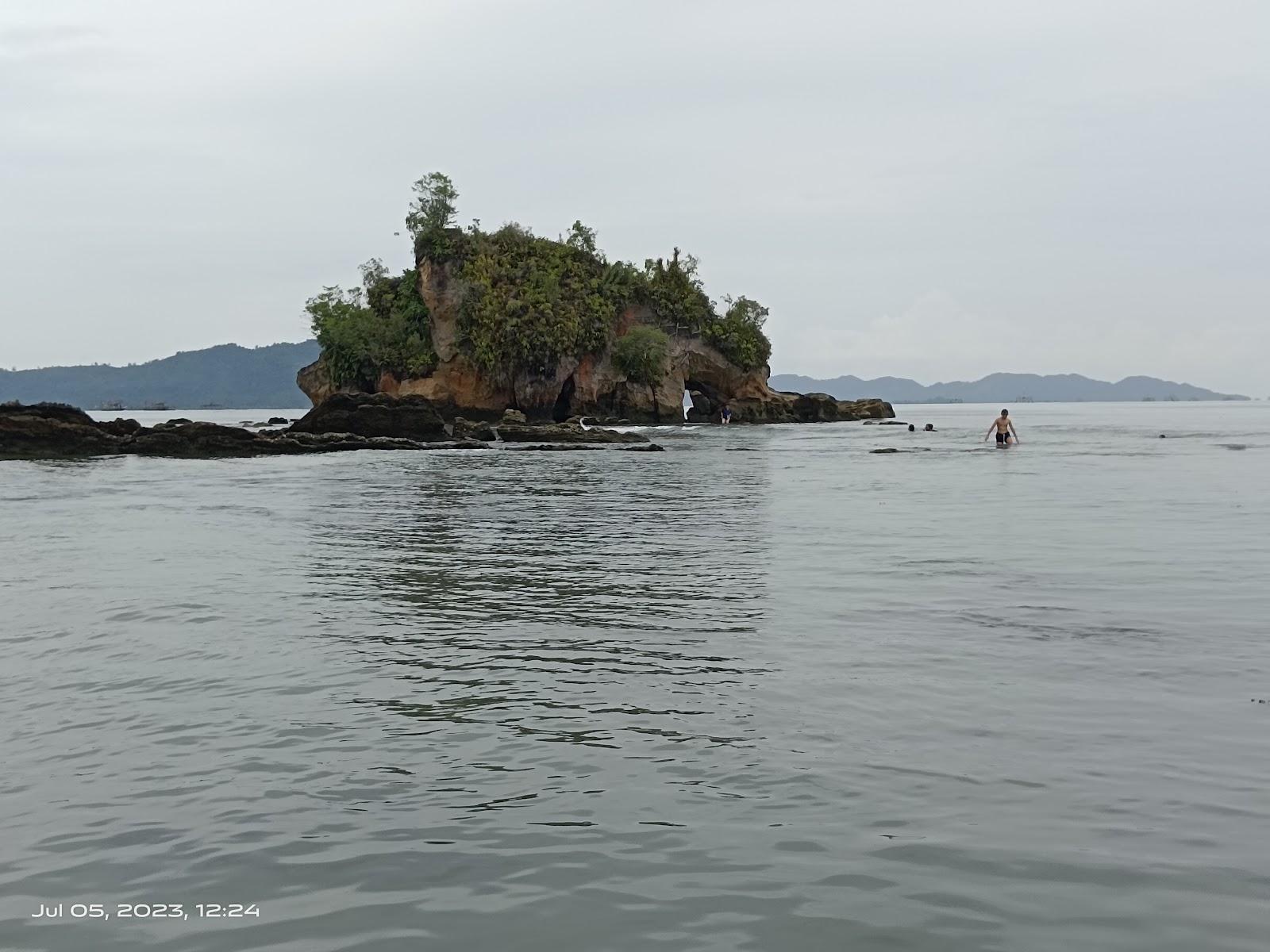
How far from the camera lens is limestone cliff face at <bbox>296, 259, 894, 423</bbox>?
91.2m

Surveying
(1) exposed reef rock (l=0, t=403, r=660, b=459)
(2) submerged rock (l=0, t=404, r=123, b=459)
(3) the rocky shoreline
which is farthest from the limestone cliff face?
(2) submerged rock (l=0, t=404, r=123, b=459)

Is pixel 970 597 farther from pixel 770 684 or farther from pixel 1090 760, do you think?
pixel 1090 760

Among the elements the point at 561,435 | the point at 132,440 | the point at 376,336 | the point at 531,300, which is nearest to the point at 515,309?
the point at 531,300

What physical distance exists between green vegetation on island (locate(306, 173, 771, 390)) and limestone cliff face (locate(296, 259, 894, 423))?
932mm

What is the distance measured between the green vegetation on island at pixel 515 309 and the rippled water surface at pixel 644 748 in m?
75.0

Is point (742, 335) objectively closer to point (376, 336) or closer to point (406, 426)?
point (376, 336)

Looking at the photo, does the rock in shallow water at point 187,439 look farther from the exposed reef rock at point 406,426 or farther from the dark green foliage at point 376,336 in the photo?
the dark green foliage at point 376,336

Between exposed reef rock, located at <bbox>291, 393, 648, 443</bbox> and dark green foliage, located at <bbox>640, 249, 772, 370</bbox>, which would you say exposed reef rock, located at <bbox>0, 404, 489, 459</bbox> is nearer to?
exposed reef rock, located at <bbox>291, 393, 648, 443</bbox>

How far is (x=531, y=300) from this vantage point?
91.2 m

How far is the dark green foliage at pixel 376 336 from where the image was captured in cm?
9388

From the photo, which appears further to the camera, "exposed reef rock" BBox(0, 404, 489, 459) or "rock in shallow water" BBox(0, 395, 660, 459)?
"rock in shallow water" BBox(0, 395, 660, 459)

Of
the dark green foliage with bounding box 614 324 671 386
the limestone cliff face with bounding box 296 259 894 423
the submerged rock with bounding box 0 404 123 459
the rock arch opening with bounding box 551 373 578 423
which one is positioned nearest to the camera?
the submerged rock with bounding box 0 404 123 459

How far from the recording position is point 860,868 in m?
4.91

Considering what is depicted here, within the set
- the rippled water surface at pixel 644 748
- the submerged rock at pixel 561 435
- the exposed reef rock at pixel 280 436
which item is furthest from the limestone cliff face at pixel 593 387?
the rippled water surface at pixel 644 748
